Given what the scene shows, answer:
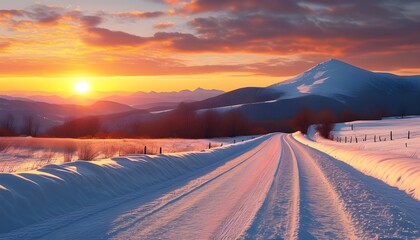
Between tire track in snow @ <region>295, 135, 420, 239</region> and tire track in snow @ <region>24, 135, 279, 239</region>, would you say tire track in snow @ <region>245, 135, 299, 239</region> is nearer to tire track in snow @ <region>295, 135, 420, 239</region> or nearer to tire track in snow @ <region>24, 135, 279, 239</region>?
tire track in snow @ <region>24, 135, 279, 239</region>

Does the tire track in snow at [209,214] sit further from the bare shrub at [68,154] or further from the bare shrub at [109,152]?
the bare shrub at [109,152]

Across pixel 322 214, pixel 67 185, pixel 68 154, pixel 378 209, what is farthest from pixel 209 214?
pixel 68 154

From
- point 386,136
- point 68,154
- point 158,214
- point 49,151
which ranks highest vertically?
point 386,136

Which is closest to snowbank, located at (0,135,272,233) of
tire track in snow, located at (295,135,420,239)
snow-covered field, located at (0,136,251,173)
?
snow-covered field, located at (0,136,251,173)

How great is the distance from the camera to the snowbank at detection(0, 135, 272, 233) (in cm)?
820

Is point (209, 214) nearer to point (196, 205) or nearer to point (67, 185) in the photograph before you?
point (196, 205)

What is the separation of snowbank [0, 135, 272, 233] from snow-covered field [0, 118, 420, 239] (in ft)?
0.07

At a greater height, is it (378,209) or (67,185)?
(67,185)

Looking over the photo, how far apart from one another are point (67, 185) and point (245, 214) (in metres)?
4.63

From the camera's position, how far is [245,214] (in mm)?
8883

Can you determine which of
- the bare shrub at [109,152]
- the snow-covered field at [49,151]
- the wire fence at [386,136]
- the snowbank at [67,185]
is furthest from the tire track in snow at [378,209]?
the wire fence at [386,136]

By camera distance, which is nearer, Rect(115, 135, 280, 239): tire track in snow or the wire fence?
Rect(115, 135, 280, 239): tire track in snow

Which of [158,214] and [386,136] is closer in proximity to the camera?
[158,214]

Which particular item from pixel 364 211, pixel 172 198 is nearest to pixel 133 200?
pixel 172 198
